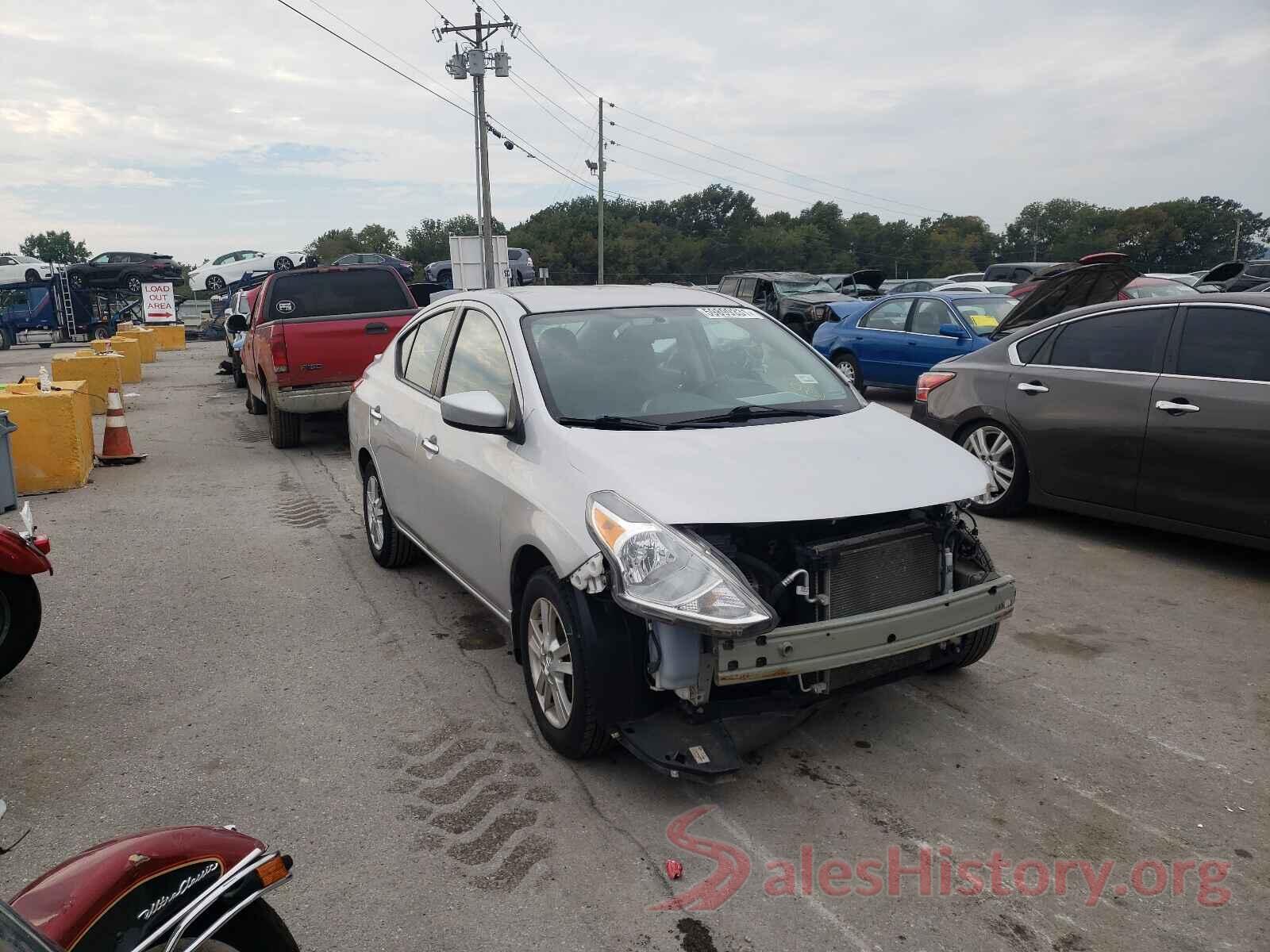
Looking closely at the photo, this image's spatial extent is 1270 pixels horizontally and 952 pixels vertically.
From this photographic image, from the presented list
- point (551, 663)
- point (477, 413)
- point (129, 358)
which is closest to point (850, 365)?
point (477, 413)

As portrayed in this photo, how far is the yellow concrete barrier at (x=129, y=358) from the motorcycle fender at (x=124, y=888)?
18.8m

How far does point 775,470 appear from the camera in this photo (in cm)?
354

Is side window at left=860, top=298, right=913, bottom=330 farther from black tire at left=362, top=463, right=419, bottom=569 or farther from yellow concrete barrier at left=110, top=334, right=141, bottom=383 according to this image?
yellow concrete barrier at left=110, top=334, right=141, bottom=383

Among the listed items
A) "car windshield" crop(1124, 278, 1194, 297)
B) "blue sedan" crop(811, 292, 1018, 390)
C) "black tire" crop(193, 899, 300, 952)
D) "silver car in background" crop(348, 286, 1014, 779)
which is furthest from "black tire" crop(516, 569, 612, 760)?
"car windshield" crop(1124, 278, 1194, 297)

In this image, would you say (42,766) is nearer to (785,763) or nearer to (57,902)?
(57,902)

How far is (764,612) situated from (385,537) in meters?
3.52

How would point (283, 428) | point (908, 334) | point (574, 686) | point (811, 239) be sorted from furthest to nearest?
point (811, 239) → point (908, 334) → point (283, 428) → point (574, 686)

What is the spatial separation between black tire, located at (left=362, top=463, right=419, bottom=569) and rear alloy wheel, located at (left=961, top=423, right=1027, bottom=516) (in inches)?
154

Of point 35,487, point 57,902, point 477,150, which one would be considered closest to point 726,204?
point 477,150

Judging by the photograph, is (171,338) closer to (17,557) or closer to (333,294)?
(333,294)

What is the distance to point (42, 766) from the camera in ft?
12.5

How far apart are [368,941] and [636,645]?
1.22 metres

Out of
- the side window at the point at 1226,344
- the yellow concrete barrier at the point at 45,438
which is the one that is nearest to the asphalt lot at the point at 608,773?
the side window at the point at 1226,344

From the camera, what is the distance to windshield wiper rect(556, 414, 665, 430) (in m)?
3.95
